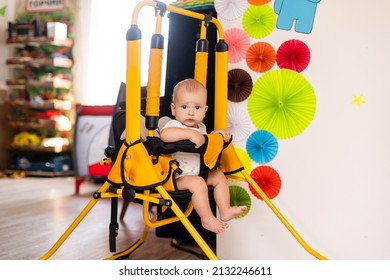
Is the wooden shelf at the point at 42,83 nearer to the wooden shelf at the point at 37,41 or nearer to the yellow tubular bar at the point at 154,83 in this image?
the wooden shelf at the point at 37,41

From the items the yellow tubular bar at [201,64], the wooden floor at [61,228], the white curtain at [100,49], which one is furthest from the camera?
the white curtain at [100,49]

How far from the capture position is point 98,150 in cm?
327

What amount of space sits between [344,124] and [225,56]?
1.40 feet

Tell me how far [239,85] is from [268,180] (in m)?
0.33

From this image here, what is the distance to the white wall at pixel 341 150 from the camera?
1.39 meters

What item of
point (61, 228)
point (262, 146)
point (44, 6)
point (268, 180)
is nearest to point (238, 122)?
point (262, 146)

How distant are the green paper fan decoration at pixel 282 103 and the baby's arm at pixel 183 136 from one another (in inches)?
15.4

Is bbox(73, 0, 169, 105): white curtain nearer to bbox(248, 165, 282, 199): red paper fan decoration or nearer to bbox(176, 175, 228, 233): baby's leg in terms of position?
bbox(248, 165, 282, 199): red paper fan decoration

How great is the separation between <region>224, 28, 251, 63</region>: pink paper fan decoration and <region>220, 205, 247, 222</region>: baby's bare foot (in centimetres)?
52

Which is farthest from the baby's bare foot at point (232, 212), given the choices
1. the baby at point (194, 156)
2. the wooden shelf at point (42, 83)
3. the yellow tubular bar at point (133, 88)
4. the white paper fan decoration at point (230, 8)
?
the wooden shelf at point (42, 83)

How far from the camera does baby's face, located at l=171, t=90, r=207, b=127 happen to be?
1.24 meters

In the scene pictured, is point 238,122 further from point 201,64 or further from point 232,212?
point 232,212

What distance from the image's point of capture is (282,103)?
1479 millimetres
